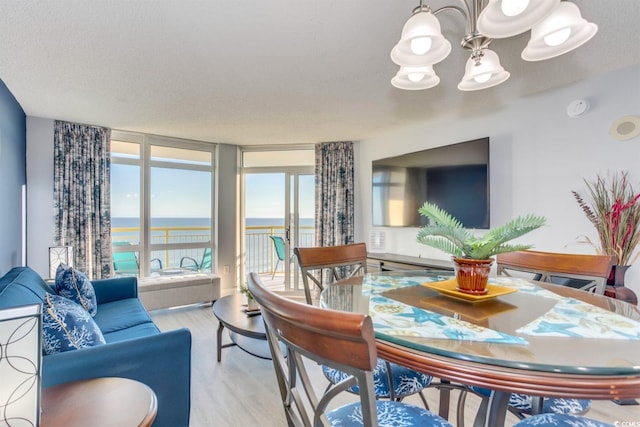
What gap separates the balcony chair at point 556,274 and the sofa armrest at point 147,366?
132 cm

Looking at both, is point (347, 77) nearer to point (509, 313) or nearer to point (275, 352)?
point (509, 313)

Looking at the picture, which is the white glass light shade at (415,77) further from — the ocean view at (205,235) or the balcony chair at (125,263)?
the balcony chair at (125,263)

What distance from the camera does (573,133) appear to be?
8.56ft

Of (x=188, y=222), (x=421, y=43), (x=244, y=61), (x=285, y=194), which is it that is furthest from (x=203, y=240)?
(x=421, y=43)

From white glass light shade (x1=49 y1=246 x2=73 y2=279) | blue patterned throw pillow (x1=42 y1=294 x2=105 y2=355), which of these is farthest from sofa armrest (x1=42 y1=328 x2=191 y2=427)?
white glass light shade (x1=49 y1=246 x2=73 y2=279)

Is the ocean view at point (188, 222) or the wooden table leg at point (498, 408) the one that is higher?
the ocean view at point (188, 222)

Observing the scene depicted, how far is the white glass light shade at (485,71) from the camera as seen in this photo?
1.48 meters

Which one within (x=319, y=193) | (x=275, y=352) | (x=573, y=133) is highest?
(x=573, y=133)

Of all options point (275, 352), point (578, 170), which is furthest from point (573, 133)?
point (275, 352)

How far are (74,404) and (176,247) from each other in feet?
12.1

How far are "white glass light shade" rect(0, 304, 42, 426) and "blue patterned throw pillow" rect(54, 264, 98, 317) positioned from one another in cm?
181

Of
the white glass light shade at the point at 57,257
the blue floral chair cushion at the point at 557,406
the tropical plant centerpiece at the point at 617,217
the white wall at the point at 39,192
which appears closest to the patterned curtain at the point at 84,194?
the white wall at the point at 39,192

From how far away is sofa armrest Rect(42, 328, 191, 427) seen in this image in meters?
1.25

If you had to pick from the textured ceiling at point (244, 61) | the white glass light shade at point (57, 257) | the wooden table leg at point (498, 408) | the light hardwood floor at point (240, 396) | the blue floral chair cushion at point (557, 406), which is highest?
the textured ceiling at point (244, 61)
